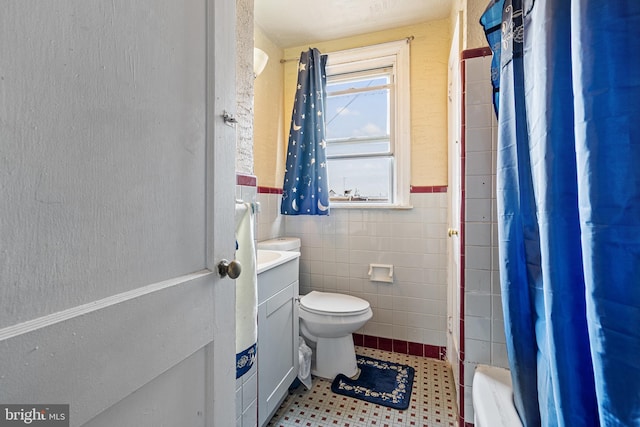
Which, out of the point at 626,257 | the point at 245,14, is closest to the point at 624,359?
the point at 626,257

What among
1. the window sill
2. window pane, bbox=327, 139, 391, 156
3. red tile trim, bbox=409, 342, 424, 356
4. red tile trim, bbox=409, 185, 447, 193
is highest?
window pane, bbox=327, 139, 391, 156

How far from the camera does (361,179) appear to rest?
2.28m

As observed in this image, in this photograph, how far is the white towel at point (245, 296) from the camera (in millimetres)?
947

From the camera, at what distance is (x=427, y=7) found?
73.6 inches

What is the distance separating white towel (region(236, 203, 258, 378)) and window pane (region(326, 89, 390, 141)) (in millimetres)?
1523

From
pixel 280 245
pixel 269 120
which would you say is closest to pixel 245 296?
pixel 280 245

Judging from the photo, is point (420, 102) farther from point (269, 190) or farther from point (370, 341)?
point (370, 341)

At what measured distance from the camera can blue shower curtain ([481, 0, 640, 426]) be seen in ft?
1.41

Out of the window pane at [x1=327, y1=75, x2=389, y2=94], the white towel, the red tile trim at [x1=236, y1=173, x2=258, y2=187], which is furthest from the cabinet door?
the window pane at [x1=327, y1=75, x2=389, y2=94]

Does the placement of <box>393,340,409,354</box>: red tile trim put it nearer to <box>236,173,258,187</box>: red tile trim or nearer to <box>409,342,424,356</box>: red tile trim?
<box>409,342,424,356</box>: red tile trim

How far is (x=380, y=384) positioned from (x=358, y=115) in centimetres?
190

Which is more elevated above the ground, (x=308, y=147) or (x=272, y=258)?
(x=308, y=147)

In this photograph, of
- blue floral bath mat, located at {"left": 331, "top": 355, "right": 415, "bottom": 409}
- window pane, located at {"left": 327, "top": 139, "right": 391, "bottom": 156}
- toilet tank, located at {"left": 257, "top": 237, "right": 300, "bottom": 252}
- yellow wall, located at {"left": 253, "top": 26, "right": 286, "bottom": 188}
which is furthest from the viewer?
window pane, located at {"left": 327, "top": 139, "right": 391, "bottom": 156}

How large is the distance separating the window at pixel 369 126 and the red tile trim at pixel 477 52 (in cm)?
95
